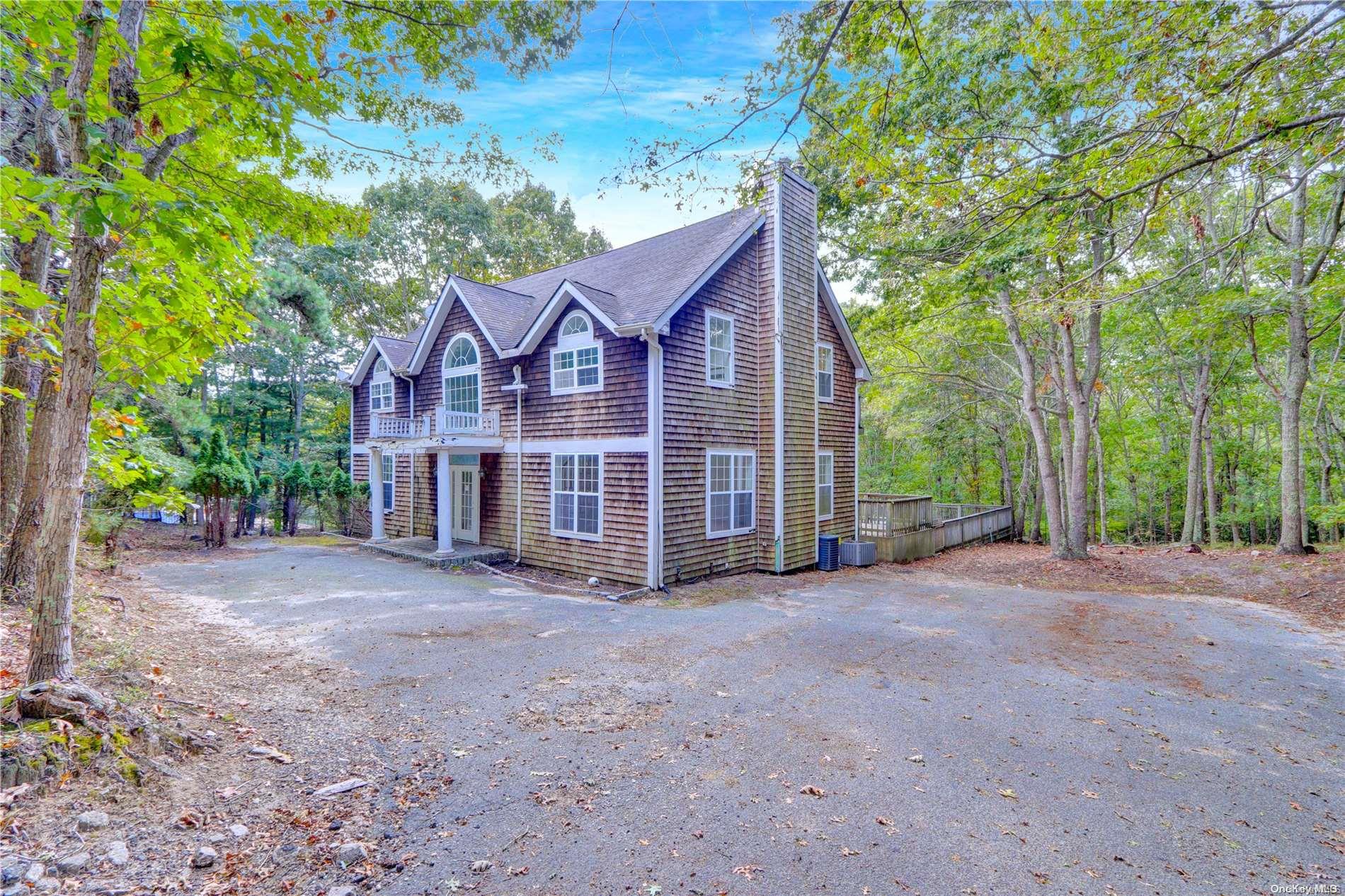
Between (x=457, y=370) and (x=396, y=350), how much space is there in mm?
3950

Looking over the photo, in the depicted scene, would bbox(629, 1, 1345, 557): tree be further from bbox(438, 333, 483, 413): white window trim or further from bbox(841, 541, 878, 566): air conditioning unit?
bbox(438, 333, 483, 413): white window trim

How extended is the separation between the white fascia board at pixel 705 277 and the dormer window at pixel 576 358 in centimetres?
171

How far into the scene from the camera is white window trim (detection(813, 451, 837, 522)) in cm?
1374

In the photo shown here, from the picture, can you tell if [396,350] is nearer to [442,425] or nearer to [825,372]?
[442,425]

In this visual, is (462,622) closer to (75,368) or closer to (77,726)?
(77,726)

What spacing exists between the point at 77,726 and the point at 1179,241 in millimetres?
23919

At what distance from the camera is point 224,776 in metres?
3.65

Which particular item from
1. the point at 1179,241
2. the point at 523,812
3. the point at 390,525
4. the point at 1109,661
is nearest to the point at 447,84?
the point at 523,812

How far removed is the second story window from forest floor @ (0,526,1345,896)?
9098 millimetres

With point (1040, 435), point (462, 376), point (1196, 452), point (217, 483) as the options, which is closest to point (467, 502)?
point (462, 376)

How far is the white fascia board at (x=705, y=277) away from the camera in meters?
10.5

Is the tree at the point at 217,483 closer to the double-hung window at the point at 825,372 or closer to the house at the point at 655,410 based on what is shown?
the house at the point at 655,410

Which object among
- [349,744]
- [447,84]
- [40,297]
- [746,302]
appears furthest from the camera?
[746,302]

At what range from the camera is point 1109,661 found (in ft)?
22.2
